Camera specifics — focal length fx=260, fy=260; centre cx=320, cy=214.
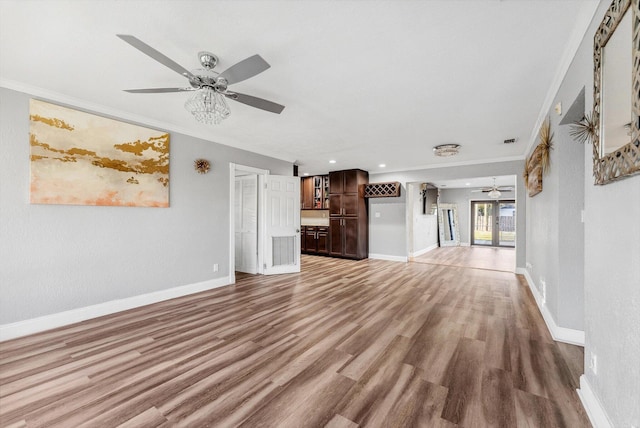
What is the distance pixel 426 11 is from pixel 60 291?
4272 mm

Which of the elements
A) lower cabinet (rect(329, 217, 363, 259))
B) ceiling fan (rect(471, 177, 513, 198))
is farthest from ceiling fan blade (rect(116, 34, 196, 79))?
ceiling fan (rect(471, 177, 513, 198))

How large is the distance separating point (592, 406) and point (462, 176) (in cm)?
534

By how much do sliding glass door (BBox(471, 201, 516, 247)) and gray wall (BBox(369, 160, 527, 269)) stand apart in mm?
5447

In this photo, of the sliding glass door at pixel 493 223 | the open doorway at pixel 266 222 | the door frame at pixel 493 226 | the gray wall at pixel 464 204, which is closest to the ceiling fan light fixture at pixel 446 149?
the open doorway at pixel 266 222

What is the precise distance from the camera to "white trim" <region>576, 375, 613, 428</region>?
1.39 m

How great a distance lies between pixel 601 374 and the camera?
1454 millimetres

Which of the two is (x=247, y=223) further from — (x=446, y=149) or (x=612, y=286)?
(x=612, y=286)

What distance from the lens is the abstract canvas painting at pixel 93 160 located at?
2.72 meters

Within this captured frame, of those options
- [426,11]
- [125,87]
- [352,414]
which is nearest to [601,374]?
[352,414]

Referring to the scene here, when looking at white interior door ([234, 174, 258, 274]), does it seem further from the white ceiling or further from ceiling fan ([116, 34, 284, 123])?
ceiling fan ([116, 34, 284, 123])

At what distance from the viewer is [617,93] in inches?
49.7

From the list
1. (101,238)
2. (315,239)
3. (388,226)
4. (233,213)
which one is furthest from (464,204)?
(101,238)

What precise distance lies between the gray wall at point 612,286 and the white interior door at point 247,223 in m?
4.71

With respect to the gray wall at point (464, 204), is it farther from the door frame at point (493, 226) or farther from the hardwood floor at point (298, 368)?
the hardwood floor at point (298, 368)
